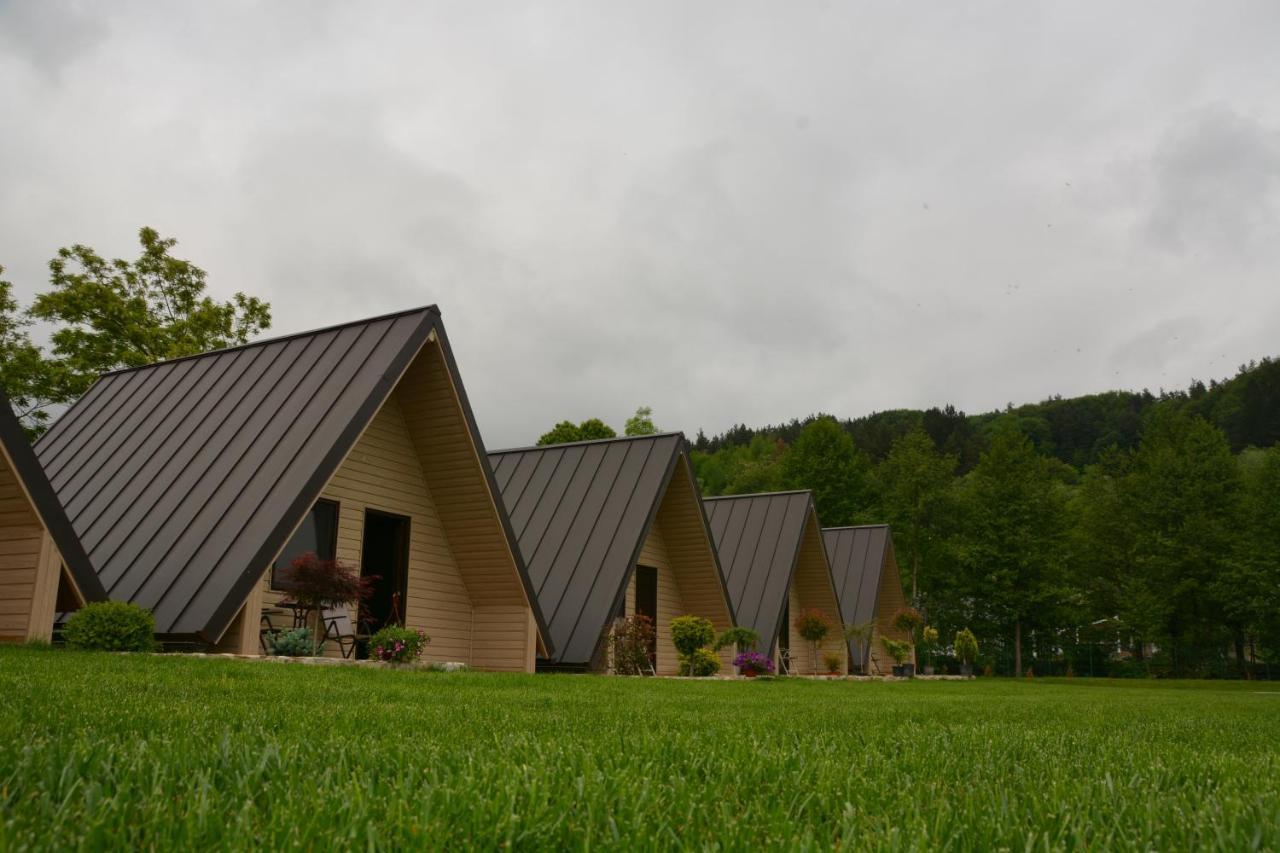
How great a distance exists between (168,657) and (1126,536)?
5263 centimetres

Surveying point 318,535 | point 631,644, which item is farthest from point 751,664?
point 318,535

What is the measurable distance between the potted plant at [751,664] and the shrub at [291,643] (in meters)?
11.3

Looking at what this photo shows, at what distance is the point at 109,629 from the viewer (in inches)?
337

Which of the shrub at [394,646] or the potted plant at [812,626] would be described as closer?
the shrub at [394,646]

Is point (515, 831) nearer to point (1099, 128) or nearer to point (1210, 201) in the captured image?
point (1099, 128)

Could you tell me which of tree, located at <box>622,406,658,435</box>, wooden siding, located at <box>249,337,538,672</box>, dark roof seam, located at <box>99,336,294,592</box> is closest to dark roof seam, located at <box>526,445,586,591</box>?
wooden siding, located at <box>249,337,538,672</box>

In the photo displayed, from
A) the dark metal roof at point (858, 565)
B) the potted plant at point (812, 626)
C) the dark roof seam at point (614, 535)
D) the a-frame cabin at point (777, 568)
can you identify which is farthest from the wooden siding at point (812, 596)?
the dark roof seam at point (614, 535)

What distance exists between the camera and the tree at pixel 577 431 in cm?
4191

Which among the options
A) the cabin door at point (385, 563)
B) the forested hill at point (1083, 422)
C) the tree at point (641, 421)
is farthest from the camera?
the forested hill at point (1083, 422)

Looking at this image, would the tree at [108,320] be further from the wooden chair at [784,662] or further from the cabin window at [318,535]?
the wooden chair at [784,662]

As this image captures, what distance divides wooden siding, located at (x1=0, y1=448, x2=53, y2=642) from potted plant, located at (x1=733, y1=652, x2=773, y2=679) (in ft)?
46.4

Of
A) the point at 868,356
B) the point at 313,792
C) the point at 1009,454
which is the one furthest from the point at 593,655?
the point at 1009,454

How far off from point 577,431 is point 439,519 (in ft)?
91.5

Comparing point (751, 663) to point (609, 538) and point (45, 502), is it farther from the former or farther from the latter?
point (45, 502)
